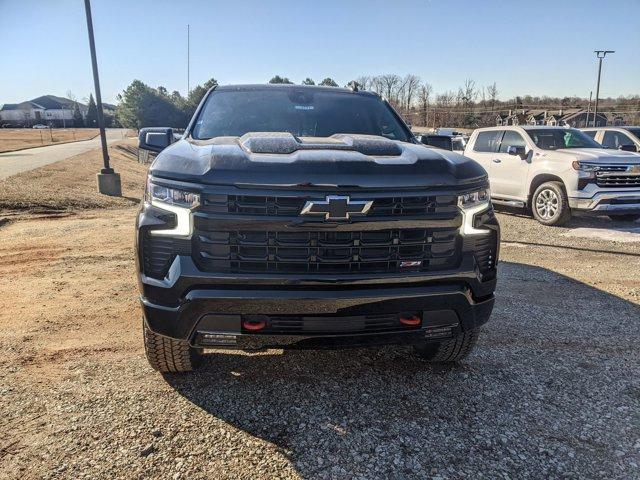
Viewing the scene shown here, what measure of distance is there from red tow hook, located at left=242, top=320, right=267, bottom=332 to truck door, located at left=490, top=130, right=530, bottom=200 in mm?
8690

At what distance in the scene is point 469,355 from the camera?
3.64 meters

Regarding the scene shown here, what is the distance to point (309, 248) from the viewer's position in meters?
2.54

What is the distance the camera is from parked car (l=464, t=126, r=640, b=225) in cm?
875

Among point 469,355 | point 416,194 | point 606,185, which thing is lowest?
point 469,355

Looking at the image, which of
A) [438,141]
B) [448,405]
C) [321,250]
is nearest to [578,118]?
[438,141]

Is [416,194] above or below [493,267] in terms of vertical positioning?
above

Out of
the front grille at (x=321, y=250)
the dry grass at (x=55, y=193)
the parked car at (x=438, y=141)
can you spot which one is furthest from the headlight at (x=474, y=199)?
the dry grass at (x=55, y=193)

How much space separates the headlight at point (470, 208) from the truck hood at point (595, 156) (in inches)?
281

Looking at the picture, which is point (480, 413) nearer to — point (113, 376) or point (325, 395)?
point (325, 395)

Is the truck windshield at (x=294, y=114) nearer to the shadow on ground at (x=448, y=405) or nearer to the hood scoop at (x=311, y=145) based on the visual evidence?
the hood scoop at (x=311, y=145)

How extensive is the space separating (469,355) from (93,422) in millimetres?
2519

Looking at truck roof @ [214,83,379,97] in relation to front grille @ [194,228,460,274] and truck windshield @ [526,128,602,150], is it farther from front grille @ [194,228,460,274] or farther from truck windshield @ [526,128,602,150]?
truck windshield @ [526,128,602,150]

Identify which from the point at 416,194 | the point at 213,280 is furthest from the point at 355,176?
the point at 213,280

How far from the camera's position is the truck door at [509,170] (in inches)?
393
